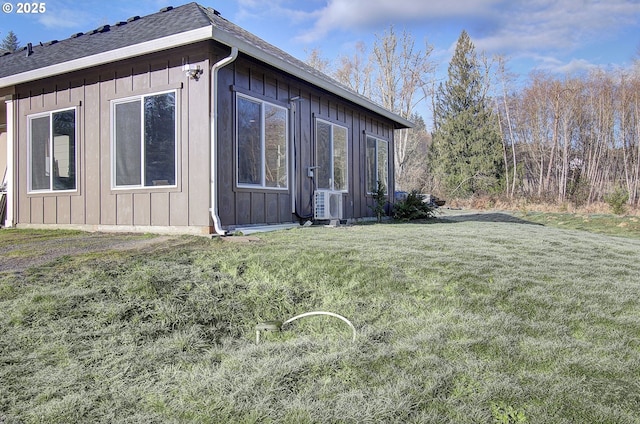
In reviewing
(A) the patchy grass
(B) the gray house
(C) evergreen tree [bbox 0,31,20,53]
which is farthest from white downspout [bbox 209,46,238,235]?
(C) evergreen tree [bbox 0,31,20,53]

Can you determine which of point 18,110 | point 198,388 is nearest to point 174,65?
point 18,110

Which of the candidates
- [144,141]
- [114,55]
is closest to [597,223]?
[144,141]

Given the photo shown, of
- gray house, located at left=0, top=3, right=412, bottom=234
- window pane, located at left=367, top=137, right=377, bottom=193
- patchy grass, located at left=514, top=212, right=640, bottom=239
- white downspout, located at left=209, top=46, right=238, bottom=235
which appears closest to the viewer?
white downspout, located at left=209, top=46, right=238, bottom=235

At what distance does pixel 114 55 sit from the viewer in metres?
5.09

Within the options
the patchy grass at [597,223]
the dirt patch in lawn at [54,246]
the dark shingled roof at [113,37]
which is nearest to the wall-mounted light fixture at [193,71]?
the dark shingled roof at [113,37]

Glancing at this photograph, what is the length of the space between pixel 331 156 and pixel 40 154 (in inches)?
177

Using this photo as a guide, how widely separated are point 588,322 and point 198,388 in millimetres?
2314

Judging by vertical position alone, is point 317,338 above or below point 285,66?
below

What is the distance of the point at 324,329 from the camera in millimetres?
2426

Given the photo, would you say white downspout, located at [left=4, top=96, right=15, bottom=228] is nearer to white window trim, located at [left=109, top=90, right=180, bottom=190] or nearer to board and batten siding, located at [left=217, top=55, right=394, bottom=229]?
white window trim, located at [left=109, top=90, right=180, bottom=190]

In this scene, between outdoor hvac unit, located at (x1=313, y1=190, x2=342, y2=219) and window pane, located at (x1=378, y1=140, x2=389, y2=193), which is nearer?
outdoor hvac unit, located at (x1=313, y1=190, x2=342, y2=219)

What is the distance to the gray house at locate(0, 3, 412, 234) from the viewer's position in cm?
491

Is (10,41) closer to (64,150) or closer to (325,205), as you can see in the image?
(64,150)

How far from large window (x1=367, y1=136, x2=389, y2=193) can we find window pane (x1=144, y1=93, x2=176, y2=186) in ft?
15.4
